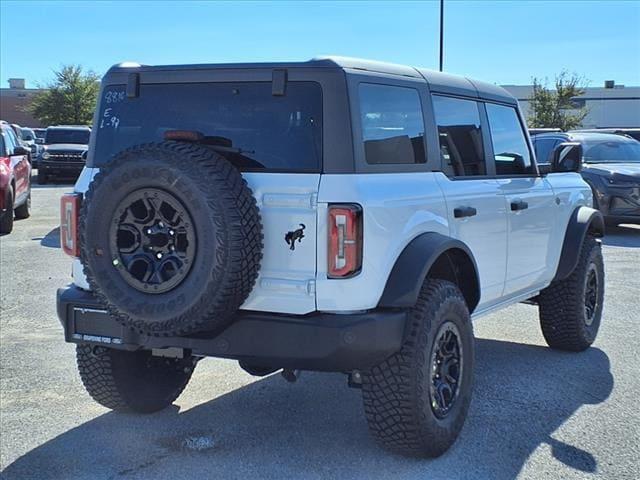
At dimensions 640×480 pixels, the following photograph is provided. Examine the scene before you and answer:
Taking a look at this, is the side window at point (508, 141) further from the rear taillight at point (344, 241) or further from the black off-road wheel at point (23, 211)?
the black off-road wheel at point (23, 211)

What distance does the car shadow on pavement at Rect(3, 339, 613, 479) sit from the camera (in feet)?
12.5

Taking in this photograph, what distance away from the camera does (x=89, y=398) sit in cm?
488

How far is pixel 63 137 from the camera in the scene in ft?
76.3

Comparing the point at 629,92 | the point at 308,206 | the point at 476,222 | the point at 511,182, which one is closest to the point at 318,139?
the point at 308,206

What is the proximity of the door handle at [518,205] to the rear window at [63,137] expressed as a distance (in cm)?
2010

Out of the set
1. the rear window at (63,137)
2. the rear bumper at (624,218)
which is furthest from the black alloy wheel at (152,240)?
the rear window at (63,137)

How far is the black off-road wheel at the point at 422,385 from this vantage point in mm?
3639

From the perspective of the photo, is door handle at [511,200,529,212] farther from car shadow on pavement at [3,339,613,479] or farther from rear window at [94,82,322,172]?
rear window at [94,82,322,172]

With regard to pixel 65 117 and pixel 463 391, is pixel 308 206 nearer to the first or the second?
pixel 463 391

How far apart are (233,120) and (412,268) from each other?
3.69 ft

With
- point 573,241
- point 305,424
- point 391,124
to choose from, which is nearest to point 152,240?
point 391,124

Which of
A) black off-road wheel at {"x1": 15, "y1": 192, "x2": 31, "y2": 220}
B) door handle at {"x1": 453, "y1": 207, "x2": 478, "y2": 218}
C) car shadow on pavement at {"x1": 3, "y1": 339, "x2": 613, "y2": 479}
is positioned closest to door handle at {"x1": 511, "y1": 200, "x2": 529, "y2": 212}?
door handle at {"x1": 453, "y1": 207, "x2": 478, "y2": 218}

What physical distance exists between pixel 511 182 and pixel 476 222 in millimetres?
745

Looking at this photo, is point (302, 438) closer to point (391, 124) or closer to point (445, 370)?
point (445, 370)
